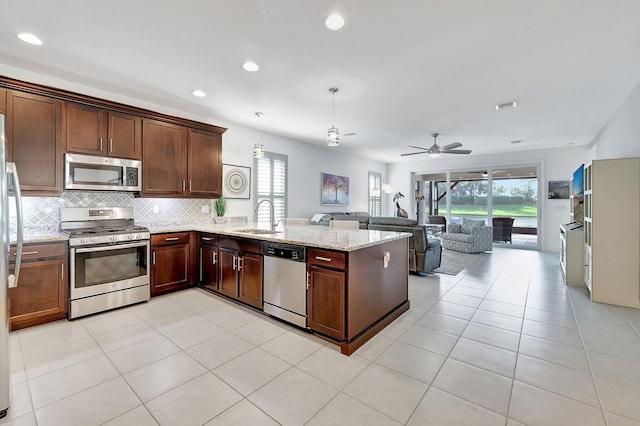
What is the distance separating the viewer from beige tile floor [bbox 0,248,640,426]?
5.45 feet

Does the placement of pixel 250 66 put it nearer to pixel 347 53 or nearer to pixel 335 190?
pixel 347 53

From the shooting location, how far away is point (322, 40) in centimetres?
256

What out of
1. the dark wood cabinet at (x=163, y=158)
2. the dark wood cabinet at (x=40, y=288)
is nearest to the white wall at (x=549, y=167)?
the dark wood cabinet at (x=163, y=158)

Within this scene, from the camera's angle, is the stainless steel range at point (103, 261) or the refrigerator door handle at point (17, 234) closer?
the refrigerator door handle at point (17, 234)

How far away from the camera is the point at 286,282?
280cm

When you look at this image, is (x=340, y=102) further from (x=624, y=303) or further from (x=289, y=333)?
(x=624, y=303)

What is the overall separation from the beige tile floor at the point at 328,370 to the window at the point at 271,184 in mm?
2772

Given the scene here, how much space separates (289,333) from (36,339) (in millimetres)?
2280

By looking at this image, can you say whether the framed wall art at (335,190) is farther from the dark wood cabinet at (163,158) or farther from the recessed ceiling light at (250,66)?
the recessed ceiling light at (250,66)

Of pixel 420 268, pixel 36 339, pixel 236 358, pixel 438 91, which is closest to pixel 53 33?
pixel 36 339

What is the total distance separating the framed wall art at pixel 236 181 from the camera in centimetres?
509

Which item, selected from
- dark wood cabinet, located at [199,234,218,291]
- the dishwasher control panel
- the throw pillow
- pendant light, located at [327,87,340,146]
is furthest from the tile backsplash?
the throw pillow

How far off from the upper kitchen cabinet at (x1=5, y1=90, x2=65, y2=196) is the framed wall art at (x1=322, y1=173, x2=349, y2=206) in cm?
520

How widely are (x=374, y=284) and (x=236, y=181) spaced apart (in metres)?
3.56
